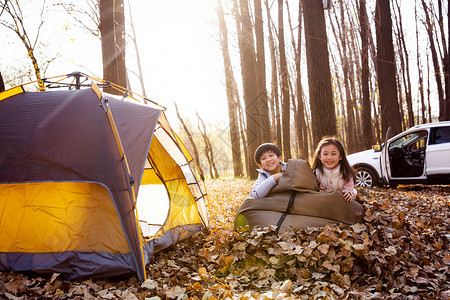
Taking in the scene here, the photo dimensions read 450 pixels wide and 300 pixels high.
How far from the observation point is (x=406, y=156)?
899 centimetres

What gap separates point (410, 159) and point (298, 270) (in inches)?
282

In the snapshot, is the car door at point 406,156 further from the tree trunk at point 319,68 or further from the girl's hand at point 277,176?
the girl's hand at point 277,176

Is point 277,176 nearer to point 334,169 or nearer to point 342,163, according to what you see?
point 334,169

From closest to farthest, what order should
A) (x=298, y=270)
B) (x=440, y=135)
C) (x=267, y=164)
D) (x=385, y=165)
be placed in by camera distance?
(x=298, y=270), (x=267, y=164), (x=440, y=135), (x=385, y=165)

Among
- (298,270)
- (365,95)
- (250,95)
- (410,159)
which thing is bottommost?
(298,270)

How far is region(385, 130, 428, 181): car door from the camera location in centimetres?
873

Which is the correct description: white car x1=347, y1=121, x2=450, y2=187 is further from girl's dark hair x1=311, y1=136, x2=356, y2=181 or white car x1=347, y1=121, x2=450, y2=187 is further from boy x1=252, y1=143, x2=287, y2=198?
boy x1=252, y1=143, x2=287, y2=198

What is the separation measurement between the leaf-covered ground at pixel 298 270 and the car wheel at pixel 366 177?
5.23 m

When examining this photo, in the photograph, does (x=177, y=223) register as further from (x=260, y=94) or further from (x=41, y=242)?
(x=260, y=94)

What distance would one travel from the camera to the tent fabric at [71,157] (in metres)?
3.58

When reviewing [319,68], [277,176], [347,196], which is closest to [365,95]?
[319,68]

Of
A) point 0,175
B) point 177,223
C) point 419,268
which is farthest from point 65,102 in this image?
point 419,268

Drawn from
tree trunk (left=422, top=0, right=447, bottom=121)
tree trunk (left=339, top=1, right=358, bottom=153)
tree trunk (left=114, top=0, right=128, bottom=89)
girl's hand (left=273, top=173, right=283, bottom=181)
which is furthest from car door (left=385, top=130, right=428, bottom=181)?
tree trunk (left=339, top=1, right=358, bottom=153)

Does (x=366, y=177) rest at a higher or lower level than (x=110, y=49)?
lower
